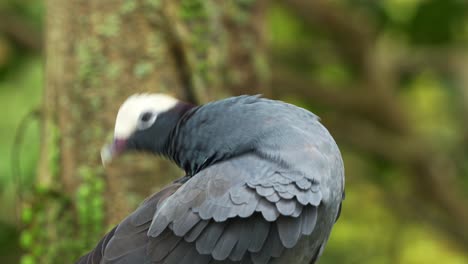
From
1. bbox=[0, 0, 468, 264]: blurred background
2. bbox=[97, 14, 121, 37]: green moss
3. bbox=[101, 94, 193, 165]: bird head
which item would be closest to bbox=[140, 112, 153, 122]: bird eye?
bbox=[101, 94, 193, 165]: bird head

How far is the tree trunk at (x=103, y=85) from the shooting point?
318 centimetres

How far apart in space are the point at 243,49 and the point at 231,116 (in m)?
1.39

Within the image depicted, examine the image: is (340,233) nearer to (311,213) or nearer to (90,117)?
(90,117)

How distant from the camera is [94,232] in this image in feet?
10.3

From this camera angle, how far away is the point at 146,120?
2.46m

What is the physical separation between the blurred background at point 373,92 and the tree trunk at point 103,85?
5.26ft

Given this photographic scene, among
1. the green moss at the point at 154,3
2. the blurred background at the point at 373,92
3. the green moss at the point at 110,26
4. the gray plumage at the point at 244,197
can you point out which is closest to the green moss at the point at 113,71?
the green moss at the point at 110,26

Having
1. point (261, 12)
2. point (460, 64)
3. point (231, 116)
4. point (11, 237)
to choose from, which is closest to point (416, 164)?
point (460, 64)

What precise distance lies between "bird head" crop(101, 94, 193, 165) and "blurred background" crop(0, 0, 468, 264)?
2477 millimetres

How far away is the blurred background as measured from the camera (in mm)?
5355

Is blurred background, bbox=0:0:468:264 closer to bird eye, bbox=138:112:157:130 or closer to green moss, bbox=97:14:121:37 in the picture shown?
green moss, bbox=97:14:121:37

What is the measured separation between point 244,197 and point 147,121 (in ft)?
1.60

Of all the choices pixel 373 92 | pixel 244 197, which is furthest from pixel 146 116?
pixel 373 92

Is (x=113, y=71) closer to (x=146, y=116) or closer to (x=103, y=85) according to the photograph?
(x=103, y=85)
